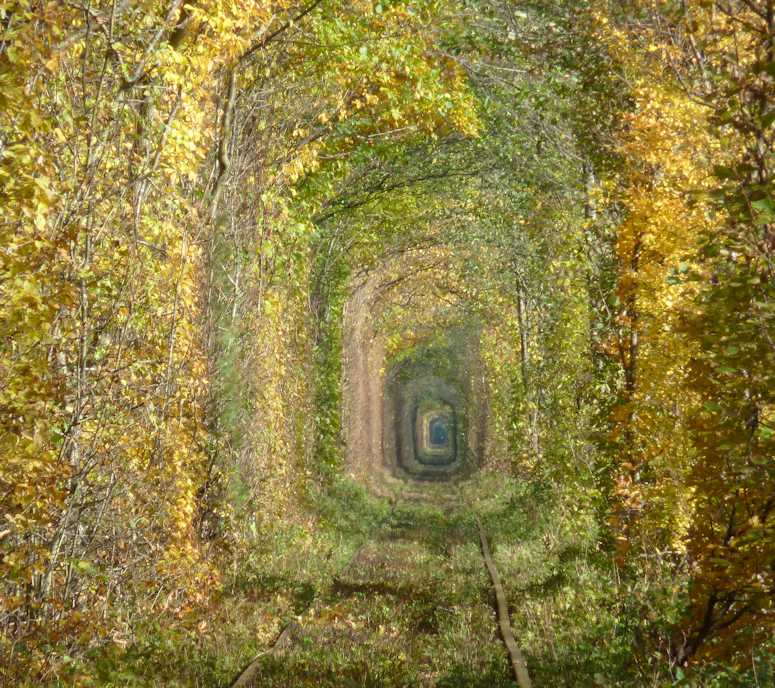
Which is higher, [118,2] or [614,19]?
[614,19]


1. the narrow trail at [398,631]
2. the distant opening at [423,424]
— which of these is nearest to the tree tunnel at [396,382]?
the distant opening at [423,424]

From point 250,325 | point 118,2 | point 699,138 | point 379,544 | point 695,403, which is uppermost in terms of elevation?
point 118,2

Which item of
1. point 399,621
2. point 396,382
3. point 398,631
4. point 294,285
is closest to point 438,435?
point 396,382

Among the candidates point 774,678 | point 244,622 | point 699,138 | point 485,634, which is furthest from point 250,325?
point 774,678

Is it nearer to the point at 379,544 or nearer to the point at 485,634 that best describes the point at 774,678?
the point at 485,634

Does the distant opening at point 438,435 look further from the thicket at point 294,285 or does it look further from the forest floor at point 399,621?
the forest floor at point 399,621

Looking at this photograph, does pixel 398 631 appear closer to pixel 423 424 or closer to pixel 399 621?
pixel 399 621
